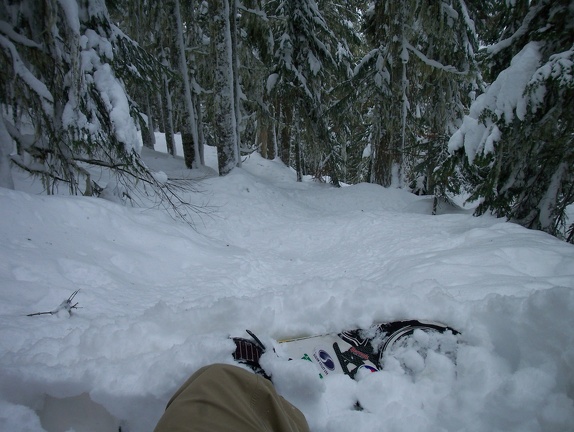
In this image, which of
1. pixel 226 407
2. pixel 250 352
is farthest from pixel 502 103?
pixel 226 407

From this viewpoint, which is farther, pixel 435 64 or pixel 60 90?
pixel 435 64

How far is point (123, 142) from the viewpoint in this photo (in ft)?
17.0

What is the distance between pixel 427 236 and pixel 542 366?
3758 mm

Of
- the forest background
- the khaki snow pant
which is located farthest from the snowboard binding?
the forest background

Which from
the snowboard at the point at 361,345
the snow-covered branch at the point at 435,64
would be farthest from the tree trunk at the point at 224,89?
the snowboard at the point at 361,345

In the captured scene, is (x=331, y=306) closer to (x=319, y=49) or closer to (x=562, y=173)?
(x=562, y=173)

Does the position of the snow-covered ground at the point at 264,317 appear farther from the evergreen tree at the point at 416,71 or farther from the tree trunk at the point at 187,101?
the tree trunk at the point at 187,101

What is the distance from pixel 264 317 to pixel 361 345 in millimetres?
861

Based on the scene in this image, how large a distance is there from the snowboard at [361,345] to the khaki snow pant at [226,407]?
66 cm

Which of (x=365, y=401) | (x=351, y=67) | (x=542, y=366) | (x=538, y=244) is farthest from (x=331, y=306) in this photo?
(x=351, y=67)

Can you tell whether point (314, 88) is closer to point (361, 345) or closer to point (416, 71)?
point (416, 71)

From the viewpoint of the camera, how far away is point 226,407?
131cm

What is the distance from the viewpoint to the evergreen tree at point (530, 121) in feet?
13.7

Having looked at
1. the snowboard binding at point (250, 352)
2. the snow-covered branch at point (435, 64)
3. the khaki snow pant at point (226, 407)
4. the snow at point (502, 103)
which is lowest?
the snowboard binding at point (250, 352)
